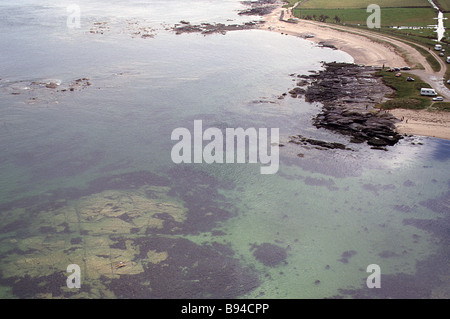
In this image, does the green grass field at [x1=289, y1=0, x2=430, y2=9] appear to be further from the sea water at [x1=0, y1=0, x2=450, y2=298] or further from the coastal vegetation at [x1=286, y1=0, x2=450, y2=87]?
the sea water at [x1=0, y1=0, x2=450, y2=298]

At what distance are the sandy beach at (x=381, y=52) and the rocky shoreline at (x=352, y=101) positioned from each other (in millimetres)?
3385

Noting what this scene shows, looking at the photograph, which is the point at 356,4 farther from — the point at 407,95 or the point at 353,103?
the point at 353,103

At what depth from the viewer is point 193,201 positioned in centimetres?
3919

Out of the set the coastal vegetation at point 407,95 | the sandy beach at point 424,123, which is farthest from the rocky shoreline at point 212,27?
the sandy beach at point 424,123

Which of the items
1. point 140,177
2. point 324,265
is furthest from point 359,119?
point 140,177

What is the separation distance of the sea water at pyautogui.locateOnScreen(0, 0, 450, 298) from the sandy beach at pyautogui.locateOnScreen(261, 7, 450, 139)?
426 centimetres

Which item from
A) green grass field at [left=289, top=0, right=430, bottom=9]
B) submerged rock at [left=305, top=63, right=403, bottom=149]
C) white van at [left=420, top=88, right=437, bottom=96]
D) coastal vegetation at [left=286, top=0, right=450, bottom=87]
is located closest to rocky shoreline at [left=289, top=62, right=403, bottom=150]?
submerged rock at [left=305, top=63, right=403, bottom=149]

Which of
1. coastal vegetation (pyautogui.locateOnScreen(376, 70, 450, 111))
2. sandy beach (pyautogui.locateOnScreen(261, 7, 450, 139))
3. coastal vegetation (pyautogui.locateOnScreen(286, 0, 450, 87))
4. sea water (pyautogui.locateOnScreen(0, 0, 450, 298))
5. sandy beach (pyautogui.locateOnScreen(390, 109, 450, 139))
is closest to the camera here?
sea water (pyautogui.locateOnScreen(0, 0, 450, 298))

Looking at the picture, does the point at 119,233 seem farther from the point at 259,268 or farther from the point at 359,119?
the point at 359,119

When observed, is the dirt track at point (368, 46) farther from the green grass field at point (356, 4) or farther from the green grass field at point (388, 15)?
the green grass field at point (356, 4)

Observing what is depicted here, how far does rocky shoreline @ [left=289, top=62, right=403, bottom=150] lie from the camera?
166 feet

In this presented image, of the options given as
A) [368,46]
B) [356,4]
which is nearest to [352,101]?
[368,46]

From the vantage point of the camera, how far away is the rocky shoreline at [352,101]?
5062 cm
